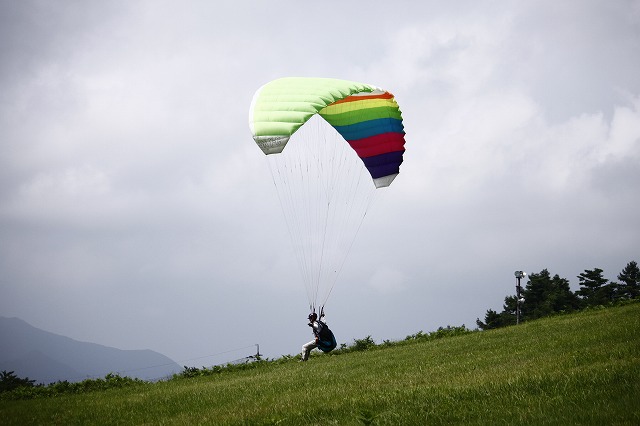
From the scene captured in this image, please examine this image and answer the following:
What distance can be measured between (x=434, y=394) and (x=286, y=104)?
969 cm

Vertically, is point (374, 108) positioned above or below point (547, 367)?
above

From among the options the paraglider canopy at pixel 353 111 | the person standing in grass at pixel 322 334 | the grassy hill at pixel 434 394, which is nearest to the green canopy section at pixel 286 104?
the paraglider canopy at pixel 353 111

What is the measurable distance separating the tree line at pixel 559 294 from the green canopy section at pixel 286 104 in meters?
49.2

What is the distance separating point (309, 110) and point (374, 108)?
3909 mm

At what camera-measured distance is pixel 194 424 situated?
875 cm

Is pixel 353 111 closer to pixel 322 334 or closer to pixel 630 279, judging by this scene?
pixel 322 334

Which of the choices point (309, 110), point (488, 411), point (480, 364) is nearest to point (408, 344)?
point (480, 364)

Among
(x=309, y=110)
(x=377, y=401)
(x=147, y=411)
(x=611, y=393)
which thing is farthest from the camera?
(x=309, y=110)

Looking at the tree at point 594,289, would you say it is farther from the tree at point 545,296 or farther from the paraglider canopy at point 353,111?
the paraglider canopy at point 353,111

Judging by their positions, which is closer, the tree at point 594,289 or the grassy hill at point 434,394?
the grassy hill at point 434,394

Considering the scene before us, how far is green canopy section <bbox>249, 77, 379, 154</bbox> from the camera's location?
47.5 feet

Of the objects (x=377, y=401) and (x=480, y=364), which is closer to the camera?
(x=377, y=401)

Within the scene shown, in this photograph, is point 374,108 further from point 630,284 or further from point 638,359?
point 630,284

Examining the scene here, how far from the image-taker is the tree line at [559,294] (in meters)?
59.9
